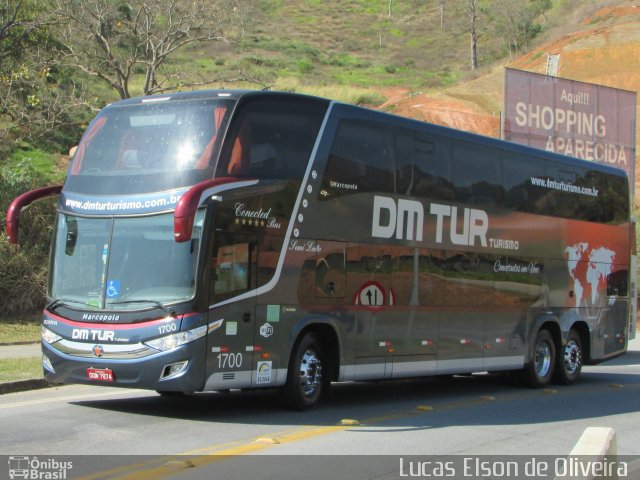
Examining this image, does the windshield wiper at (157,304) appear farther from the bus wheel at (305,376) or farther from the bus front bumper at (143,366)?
the bus wheel at (305,376)

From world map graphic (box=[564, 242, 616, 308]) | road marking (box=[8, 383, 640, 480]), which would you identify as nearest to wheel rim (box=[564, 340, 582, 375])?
world map graphic (box=[564, 242, 616, 308])

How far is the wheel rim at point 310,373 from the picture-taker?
12.2 meters

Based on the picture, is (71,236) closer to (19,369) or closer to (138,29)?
(19,369)

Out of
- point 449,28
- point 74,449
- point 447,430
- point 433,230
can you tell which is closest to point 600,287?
point 433,230

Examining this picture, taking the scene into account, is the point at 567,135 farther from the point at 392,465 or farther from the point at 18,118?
the point at 392,465

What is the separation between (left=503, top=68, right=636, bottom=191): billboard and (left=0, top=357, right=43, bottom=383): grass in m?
17.9

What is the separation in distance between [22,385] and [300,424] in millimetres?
4791

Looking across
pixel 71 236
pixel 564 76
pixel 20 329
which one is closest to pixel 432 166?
pixel 71 236

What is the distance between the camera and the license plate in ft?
35.5

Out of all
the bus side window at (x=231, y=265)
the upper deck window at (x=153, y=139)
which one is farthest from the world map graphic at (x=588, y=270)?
the upper deck window at (x=153, y=139)

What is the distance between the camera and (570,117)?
31.4 m

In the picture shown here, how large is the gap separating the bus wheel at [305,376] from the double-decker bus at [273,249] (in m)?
0.03

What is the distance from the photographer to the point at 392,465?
356 inches

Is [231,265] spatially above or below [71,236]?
below
